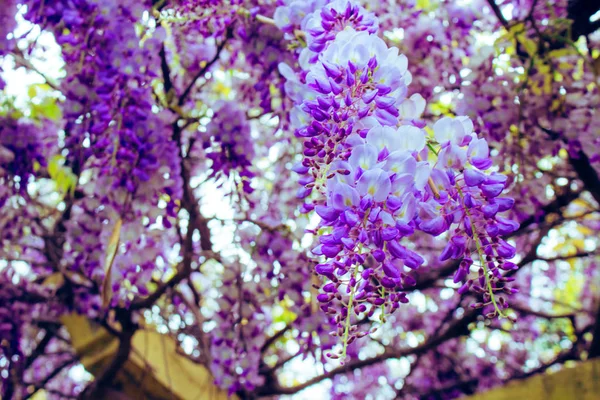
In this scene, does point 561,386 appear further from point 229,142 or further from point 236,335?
point 229,142

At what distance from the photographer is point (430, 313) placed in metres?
2.93

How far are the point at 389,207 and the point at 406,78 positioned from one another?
0.88ft

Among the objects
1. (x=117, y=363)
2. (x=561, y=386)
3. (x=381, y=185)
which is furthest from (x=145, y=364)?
(x=381, y=185)

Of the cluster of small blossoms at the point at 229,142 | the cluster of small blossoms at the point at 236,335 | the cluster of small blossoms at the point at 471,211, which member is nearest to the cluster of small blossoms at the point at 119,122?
the cluster of small blossoms at the point at 229,142

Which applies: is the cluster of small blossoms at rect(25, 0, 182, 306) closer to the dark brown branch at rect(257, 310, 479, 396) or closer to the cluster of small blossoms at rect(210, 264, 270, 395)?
the cluster of small blossoms at rect(210, 264, 270, 395)

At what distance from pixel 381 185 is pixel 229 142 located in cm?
103

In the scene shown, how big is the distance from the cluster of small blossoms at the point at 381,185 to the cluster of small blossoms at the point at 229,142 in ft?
2.71

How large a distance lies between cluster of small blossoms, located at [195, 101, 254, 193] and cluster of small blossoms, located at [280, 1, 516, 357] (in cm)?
83

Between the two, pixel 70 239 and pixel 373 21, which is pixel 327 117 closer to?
pixel 373 21

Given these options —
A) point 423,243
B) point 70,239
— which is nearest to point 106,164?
point 70,239

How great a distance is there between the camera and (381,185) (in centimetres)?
72

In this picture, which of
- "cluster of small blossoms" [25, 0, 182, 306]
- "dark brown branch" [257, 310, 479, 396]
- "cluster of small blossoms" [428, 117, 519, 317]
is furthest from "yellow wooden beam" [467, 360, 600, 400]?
"cluster of small blossoms" [25, 0, 182, 306]

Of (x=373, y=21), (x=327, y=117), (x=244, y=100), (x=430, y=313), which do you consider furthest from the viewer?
(x=430, y=313)

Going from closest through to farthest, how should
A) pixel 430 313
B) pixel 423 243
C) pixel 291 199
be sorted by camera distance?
1. pixel 291 199
2. pixel 423 243
3. pixel 430 313
